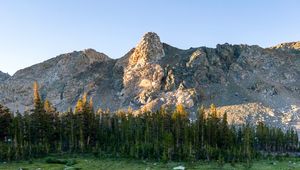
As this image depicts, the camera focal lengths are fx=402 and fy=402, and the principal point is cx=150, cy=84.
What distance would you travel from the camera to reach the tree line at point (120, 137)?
101000 mm

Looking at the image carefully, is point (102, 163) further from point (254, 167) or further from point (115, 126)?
point (115, 126)

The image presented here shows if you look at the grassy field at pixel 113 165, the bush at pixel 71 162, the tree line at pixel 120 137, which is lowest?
the grassy field at pixel 113 165

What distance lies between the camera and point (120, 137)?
5039 inches

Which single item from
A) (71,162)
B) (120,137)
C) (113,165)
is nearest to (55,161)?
(71,162)

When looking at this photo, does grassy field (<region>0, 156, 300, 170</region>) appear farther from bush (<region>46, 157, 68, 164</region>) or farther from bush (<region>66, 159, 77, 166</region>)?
bush (<region>46, 157, 68, 164</region>)

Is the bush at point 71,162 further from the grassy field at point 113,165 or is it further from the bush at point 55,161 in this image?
the bush at point 55,161

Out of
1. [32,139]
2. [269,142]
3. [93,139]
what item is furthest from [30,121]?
[269,142]

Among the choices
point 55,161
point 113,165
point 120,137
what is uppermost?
point 120,137

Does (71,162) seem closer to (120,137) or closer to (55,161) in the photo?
(55,161)

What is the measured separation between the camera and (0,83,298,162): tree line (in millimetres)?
101000

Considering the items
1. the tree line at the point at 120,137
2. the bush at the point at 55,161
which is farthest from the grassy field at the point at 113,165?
the tree line at the point at 120,137

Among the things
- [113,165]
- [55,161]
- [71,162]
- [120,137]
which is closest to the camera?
[113,165]

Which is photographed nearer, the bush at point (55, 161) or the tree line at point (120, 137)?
the bush at point (55, 161)

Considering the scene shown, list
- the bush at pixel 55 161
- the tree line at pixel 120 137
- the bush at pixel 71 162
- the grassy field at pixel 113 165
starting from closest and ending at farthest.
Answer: the grassy field at pixel 113 165
the bush at pixel 71 162
the bush at pixel 55 161
the tree line at pixel 120 137
